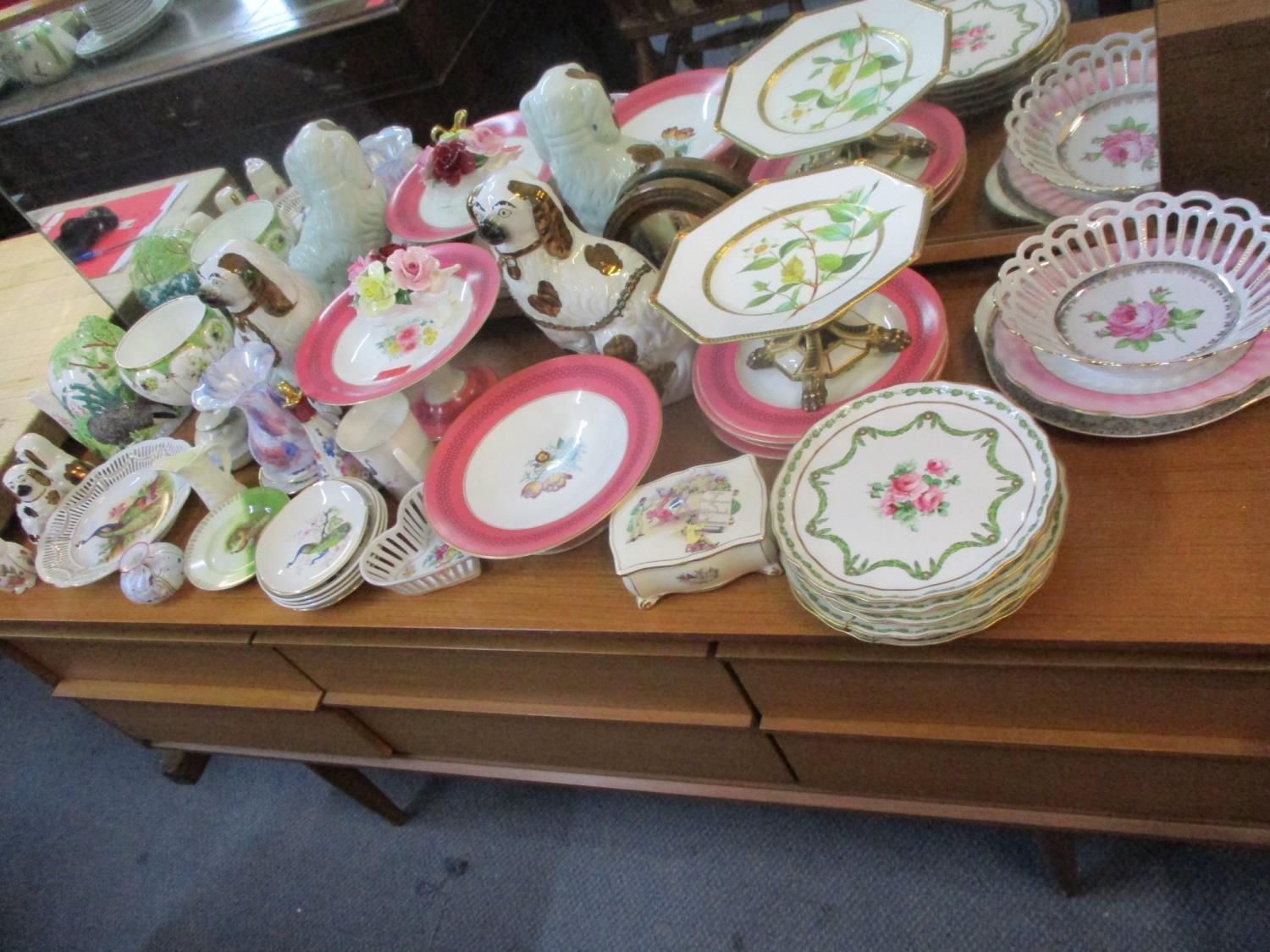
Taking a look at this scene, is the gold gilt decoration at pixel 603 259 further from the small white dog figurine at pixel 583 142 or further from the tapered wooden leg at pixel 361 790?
the tapered wooden leg at pixel 361 790

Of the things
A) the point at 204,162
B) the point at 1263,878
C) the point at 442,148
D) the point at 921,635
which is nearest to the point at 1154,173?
the point at 921,635

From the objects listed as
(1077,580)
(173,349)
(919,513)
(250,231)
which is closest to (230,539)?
(173,349)

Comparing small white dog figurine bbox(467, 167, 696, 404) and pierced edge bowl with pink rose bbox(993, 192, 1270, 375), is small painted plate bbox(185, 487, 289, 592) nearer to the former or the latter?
small white dog figurine bbox(467, 167, 696, 404)

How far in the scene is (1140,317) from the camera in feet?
2.48

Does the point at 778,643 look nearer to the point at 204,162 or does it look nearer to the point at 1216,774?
the point at 1216,774

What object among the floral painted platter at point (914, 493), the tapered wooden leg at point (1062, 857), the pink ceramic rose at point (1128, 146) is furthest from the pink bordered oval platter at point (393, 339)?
the tapered wooden leg at point (1062, 857)

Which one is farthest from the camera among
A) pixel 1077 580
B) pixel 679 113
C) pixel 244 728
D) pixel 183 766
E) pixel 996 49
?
pixel 183 766

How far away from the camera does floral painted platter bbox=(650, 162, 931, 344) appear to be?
28.6 inches

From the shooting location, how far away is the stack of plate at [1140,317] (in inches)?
27.8

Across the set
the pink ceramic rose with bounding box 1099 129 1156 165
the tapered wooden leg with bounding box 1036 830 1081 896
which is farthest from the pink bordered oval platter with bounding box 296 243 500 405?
the tapered wooden leg with bounding box 1036 830 1081 896

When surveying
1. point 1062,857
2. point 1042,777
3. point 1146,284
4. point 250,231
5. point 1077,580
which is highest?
point 250,231

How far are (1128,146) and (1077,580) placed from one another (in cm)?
43

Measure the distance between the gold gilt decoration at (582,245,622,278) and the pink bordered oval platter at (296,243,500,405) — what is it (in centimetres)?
12

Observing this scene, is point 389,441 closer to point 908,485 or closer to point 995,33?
point 908,485
